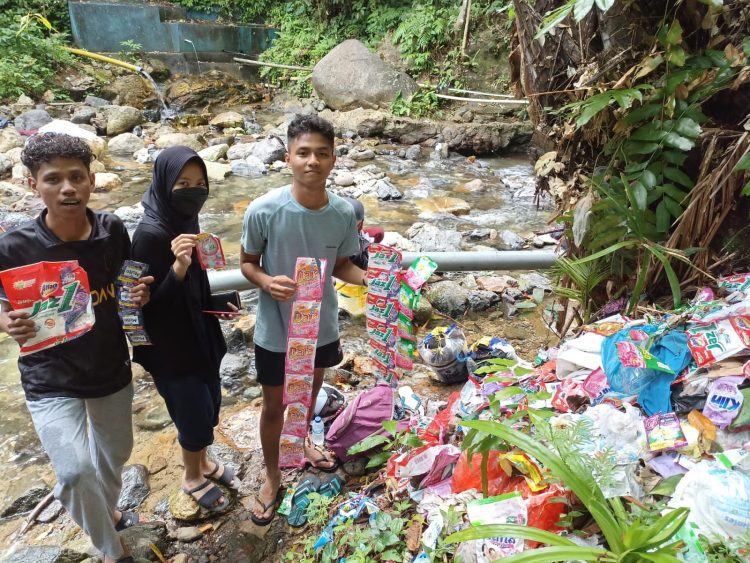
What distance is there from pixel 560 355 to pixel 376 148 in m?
9.40

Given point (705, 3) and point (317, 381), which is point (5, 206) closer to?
point (317, 381)

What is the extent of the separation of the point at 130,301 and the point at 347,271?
41.4 inches

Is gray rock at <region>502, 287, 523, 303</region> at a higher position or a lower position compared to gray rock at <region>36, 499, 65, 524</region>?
higher

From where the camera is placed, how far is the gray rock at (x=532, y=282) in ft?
16.3

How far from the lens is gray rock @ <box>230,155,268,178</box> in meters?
9.54

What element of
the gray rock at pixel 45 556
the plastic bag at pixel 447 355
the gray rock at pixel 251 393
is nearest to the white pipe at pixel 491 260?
the plastic bag at pixel 447 355

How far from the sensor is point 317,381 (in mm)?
2822

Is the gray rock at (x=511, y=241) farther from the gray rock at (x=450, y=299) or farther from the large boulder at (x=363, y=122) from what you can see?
the large boulder at (x=363, y=122)

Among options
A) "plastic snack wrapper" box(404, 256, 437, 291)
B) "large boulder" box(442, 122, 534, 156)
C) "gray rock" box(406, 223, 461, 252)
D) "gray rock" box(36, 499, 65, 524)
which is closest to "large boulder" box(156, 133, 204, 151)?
"large boulder" box(442, 122, 534, 156)

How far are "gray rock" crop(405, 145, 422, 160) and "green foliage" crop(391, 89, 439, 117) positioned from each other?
1.53 m

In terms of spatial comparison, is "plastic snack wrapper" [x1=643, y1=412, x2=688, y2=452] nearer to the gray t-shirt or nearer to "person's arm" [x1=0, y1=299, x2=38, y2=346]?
the gray t-shirt

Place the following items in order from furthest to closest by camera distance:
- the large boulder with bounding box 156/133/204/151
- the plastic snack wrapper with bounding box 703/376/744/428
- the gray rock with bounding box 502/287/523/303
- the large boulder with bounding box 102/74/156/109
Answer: the large boulder with bounding box 102/74/156/109, the large boulder with bounding box 156/133/204/151, the gray rock with bounding box 502/287/523/303, the plastic snack wrapper with bounding box 703/376/744/428

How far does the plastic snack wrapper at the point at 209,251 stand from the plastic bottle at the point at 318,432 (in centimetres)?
132

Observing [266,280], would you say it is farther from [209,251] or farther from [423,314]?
[423,314]
